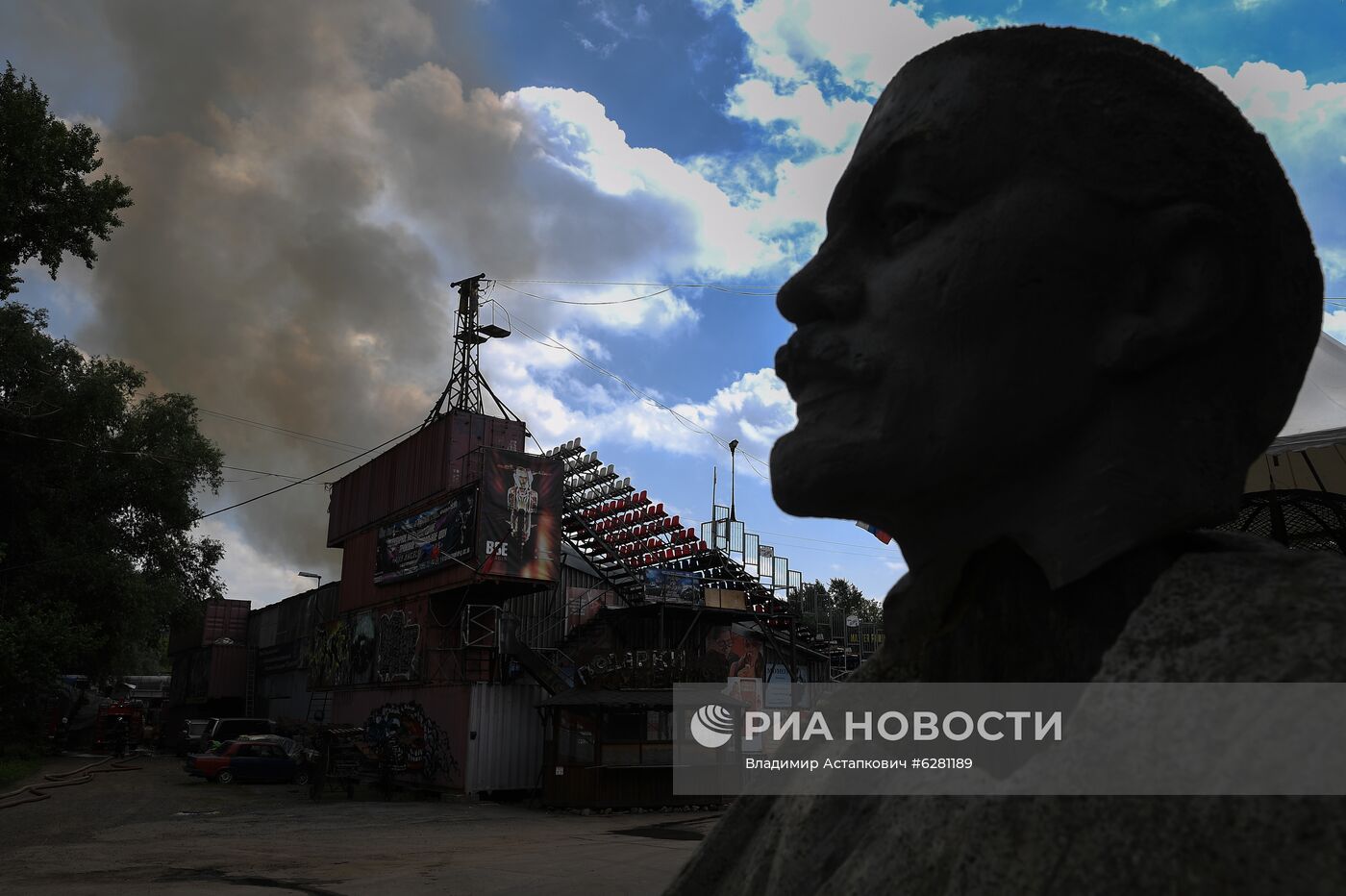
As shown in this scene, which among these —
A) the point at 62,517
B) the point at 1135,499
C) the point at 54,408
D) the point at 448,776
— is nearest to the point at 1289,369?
the point at 1135,499

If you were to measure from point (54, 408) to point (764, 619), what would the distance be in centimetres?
1944

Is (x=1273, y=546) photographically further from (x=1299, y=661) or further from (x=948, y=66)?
(x=948, y=66)

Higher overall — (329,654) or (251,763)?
(329,654)

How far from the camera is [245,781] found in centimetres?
2477

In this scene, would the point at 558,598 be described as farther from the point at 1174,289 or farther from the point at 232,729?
the point at 1174,289

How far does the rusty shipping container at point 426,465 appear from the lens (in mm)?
21828

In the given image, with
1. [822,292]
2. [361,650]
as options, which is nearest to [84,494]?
[361,650]

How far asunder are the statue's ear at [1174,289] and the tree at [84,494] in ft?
84.0

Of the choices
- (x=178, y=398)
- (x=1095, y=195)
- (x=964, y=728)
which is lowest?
(x=964, y=728)

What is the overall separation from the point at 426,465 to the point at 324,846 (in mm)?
11628

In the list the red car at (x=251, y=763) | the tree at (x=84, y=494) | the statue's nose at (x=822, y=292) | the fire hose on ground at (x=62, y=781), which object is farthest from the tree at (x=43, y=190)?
the statue's nose at (x=822, y=292)

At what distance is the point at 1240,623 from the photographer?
1088mm

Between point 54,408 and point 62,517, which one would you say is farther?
point 62,517

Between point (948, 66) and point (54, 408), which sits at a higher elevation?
point (54, 408)
